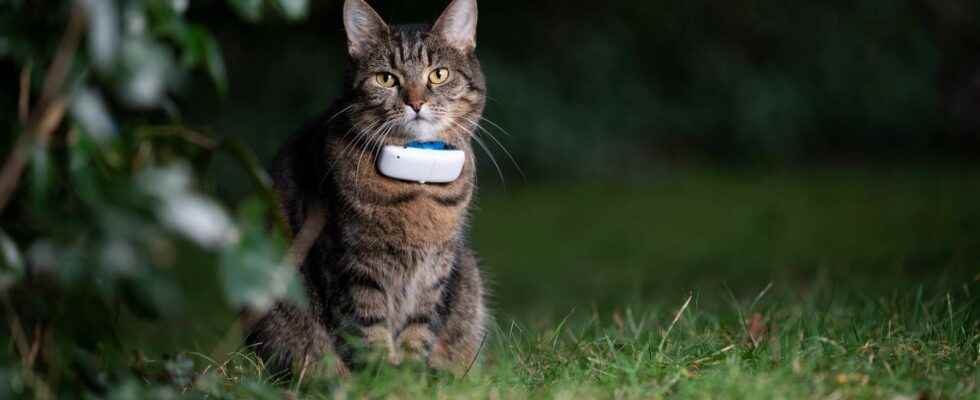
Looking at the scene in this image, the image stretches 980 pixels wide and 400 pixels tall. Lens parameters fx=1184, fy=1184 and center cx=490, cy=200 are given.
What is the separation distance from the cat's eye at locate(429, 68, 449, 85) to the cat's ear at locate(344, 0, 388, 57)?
0.57 feet

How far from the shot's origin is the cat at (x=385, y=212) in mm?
3012

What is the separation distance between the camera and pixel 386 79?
10.6 ft

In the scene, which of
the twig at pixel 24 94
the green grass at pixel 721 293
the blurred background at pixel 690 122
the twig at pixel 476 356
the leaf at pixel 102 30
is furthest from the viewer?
the blurred background at pixel 690 122

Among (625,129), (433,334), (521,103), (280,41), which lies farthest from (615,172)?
(433,334)

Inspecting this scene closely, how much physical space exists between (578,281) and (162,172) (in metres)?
4.27

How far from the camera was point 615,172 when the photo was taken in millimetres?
9016

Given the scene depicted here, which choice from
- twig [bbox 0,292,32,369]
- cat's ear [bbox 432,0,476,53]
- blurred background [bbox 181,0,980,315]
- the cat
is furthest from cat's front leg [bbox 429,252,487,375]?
blurred background [bbox 181,0,980,315]

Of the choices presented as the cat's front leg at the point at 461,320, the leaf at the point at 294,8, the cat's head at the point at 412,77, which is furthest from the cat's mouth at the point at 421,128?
the leaf at the point at 294,8

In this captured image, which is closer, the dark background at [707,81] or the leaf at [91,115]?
the leaf at [91,115]

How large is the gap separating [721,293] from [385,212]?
1578mm

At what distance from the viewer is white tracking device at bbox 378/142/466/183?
9.99 feet

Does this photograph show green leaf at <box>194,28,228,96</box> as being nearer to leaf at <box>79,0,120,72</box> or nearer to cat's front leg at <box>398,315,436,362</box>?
leaf at <box>79,0,120,72</box>

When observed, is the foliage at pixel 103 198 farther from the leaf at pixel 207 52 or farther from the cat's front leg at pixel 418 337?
the cat's front leg at pixel 418 337

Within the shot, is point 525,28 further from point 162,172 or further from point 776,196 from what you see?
point 162,172
